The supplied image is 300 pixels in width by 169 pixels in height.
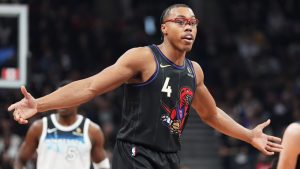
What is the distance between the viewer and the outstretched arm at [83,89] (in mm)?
5840

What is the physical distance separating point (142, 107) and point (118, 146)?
413 millimetres

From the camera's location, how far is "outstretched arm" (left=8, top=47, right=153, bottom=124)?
19.2 feet

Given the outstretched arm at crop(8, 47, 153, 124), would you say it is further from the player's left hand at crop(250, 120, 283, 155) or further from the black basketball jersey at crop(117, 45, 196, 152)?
the player's left hand at crop(250, 120, 283, 155)

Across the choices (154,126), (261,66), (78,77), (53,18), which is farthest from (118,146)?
(261,66)

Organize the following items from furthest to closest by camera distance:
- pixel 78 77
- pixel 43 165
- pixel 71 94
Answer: pixel 78 77 → pixel 43 165 → pixel 71 94

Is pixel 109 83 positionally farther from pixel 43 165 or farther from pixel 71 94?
pixel 43 165

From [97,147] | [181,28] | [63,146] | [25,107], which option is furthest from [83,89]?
[97,147]

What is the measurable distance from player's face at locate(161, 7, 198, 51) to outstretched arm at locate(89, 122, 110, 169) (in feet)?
8.42

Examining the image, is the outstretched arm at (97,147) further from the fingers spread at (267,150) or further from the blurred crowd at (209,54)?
the blurred crowd at (209,54)

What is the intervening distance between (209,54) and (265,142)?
42.7ft

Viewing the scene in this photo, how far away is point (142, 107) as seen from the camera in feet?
20.4

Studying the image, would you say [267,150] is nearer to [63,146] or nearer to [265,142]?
[265,142]

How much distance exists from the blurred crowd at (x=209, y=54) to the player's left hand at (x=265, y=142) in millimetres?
7458

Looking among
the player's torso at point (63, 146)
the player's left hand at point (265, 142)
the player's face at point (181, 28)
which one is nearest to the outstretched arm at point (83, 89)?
the player's face at point (181, 28)
